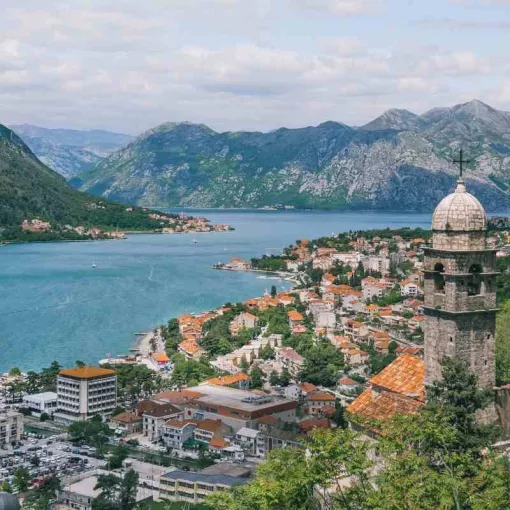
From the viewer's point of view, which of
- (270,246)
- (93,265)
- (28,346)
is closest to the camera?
(28,346)

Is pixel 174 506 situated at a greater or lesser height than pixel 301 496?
lesser

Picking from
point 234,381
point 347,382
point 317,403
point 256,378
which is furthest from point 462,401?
point 256,378

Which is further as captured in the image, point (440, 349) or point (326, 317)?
point (326, 317)

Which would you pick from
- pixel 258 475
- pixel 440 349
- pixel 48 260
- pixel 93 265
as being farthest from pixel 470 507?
pixel 48 260

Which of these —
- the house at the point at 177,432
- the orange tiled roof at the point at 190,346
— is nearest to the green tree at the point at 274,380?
the house at the point at 177,432

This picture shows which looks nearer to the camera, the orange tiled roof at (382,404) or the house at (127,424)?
the orange tiled roof at (382,404)

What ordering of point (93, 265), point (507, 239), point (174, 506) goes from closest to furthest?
point (174, 506), point (507, 239), point (93, 265)

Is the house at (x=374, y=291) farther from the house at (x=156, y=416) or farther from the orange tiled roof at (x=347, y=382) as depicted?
the house at (x=156, y=416)

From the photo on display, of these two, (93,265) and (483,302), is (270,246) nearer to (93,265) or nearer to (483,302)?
(93,265)
